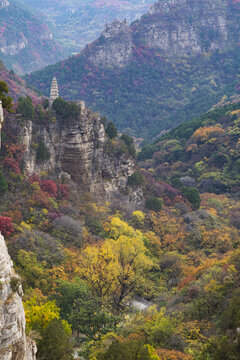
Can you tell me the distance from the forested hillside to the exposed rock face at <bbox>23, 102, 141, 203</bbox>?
2.60ft

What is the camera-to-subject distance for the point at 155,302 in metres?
32.5

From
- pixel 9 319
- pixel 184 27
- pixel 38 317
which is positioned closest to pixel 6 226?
pixel 38 317

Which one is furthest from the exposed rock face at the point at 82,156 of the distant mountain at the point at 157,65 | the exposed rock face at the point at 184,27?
the exposed rock face at the point at 184,27

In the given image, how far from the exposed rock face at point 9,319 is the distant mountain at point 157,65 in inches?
4258

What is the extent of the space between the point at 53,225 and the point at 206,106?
86066mm

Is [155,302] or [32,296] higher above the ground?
[32,296]

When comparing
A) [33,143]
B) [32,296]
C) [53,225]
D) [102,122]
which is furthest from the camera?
[102,122]

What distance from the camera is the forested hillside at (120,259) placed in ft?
67.4

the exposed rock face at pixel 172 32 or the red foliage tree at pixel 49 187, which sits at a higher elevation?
the exposed rock face at pixel 172 32

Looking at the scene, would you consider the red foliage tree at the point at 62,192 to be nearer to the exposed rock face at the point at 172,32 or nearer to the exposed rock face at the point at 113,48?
the exposed rock face at the point at 113,48

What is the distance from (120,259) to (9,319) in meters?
20.0

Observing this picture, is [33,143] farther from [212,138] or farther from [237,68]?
[237,68]

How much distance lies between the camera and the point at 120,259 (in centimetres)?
3378

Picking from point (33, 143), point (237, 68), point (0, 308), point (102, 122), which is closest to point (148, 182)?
point (102, 122)
